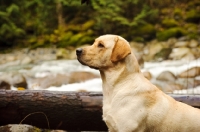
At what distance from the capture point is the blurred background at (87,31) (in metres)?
16.9

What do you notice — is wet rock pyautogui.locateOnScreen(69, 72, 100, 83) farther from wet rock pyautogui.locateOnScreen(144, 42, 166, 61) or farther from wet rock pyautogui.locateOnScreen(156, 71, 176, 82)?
wet rock pyautogui.locateOnScreen(144, 42, 166, 61)

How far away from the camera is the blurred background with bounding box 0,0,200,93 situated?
16875 millimetres

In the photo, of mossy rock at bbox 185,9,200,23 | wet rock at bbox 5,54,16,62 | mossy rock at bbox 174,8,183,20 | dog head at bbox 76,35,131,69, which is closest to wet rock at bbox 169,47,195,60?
mossy rock at bbox 185,9,200,23

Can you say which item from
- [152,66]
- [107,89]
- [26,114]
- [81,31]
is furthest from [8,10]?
[107,89]

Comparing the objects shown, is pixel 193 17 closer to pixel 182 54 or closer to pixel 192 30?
pixel 192 30

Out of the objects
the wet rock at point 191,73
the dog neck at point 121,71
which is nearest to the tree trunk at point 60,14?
the wet rock at point 191,73

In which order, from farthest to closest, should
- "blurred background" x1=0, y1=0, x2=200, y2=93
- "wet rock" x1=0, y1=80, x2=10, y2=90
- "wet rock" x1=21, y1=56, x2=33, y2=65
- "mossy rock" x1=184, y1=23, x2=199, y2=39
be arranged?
"mossy rock" x1=184, y1=23, x2=199, y2=39
"wet rock" x1=21, y1=56, x2=33, y2=65
"blurred background" x1=0, y1=0, x2=200, y2=93
"wet rock" x1=0, y1=80, x2=10, y2=90

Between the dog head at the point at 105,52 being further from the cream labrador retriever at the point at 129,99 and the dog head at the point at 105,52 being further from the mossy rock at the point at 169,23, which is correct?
the mossy rock at the point at 169,23

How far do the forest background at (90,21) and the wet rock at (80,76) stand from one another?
25.0 feet

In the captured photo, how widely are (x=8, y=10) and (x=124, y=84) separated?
19548mm

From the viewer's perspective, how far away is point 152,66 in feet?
50.3

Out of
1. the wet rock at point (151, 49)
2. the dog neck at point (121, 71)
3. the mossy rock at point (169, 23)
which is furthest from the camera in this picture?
the mossy rock at point (169, 23)

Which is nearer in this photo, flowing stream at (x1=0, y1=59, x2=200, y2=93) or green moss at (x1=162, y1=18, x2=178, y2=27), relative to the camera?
flowing stream at (x1=0, y1=59, x2=200, y2=93)

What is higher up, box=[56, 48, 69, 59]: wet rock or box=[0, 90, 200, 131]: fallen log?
box=[0, 90, 200, 131]: fallen log
